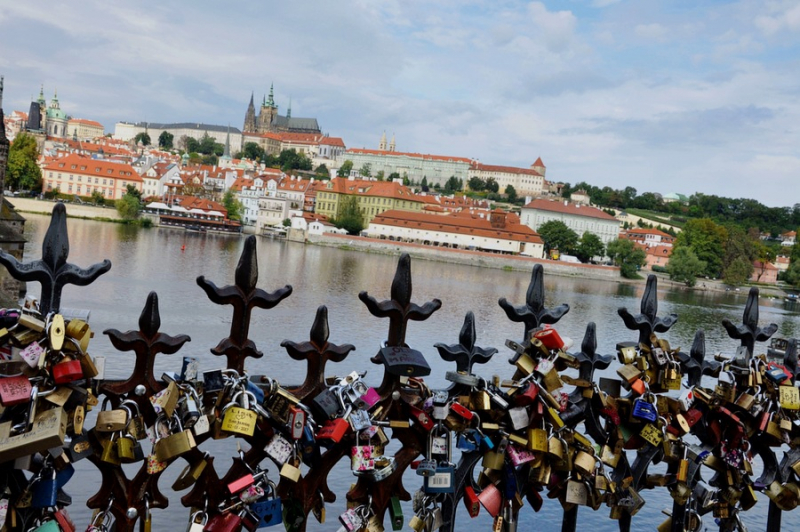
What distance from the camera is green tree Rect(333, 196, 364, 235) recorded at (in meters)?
78.4

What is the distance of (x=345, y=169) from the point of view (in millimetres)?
117875

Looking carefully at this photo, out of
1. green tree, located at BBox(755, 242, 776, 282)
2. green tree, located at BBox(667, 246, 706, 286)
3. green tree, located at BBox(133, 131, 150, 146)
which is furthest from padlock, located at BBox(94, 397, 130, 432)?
green tree, located at BBox(133, 131, 150, 146)

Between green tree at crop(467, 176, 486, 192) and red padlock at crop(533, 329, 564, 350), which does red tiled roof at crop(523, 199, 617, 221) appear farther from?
red padlock at crop(533, 329, 564, 350)

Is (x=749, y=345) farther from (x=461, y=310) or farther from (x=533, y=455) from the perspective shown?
(x=461, y=310)

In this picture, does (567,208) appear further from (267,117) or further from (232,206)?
(267,117)

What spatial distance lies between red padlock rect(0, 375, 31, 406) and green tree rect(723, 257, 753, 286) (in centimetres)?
6479

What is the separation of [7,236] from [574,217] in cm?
8044

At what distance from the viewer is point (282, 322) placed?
20.5 metres

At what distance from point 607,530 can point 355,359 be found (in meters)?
8.22

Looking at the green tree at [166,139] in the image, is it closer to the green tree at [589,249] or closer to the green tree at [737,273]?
the green tree at [589,249]

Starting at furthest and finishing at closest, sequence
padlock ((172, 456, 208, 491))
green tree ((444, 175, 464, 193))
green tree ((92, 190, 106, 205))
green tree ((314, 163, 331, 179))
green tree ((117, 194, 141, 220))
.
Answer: green tree ((444, 175, 464, 193))
green tree ((314, 163, 331, 179))
green tree ((92, 190, 106, 205))
green tree ((117, 194, 141, 220))
padlock ((172, 456, 208, 491))

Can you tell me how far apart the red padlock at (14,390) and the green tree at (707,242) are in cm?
6524

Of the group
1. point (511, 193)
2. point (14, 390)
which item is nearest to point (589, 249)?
point (511, 193)

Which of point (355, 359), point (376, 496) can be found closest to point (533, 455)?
point (376, 496)
